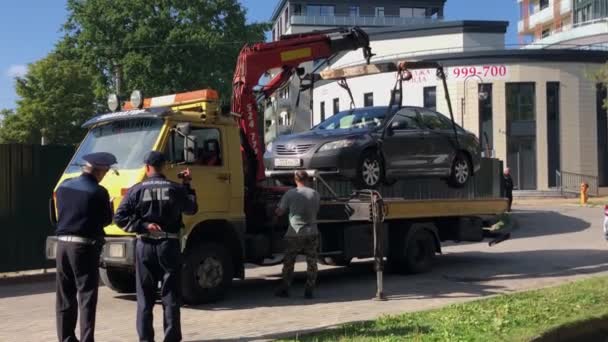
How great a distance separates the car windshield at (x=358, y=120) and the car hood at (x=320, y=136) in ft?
1.03

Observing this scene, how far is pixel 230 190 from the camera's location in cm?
973

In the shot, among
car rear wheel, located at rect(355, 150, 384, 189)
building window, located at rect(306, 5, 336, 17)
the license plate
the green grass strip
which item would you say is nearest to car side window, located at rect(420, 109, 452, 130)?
car rear wheel, located at rect(355, 150, 384, 189)

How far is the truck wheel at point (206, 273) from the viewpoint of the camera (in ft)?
29.8

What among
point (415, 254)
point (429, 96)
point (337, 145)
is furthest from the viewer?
point (429, 96)

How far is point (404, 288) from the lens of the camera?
10914mm

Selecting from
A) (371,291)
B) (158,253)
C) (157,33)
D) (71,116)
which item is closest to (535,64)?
(157,33)

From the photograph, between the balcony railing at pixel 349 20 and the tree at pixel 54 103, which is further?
the balcony railing at pixel 349 20

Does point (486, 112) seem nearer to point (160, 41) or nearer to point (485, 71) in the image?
point (485, 71)

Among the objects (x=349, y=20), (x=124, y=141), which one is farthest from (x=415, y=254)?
(x=349, y=20)

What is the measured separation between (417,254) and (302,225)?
353 cm

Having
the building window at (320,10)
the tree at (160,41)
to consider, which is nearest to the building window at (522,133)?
the tree at (160,41)

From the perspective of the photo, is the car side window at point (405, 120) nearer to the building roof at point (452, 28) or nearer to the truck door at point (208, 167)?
the truck door at point (208, 167)

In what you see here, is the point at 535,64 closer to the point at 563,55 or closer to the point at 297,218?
the point at 563,55

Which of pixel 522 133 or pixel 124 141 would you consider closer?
pixel 124 141
